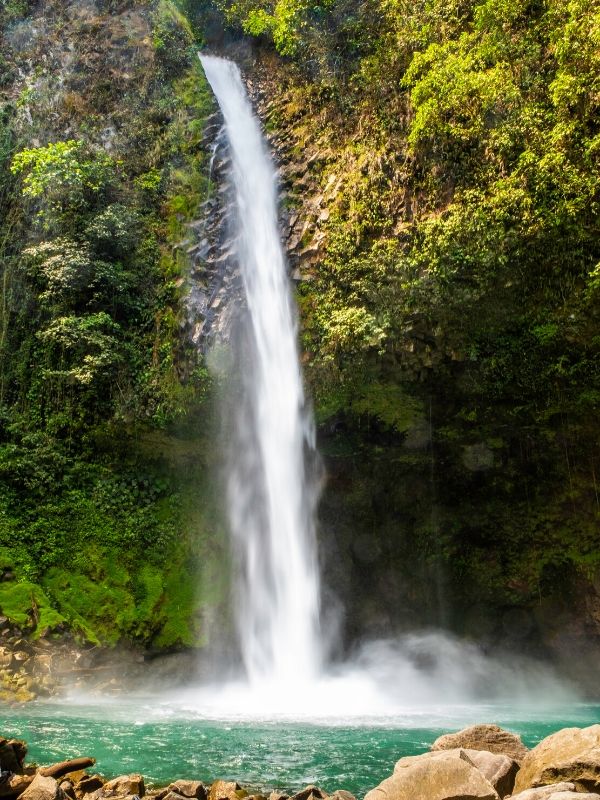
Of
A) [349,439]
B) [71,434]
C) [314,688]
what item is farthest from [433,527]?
[71,434]

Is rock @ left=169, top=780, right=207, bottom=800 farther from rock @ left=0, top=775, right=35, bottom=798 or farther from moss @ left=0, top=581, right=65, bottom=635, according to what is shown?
moss @ left=0, top=581, right=65, bottom=635

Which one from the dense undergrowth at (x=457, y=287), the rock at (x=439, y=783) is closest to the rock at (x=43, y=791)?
the rock at (x=439, y=783)

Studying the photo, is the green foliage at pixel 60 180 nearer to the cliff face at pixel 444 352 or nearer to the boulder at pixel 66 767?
the cliff face at pixel 444 352

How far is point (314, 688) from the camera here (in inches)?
458

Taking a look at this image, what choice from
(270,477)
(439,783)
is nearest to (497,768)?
(439,783)

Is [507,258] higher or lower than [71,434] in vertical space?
higher

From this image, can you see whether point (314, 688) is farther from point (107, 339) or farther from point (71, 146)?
point (71, 146)

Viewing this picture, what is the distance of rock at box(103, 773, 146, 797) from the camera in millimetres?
5293

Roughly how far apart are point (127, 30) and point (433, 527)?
15.4 m

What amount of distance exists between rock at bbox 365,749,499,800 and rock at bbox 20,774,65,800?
2.36 m

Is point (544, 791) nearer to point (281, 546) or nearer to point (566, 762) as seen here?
point (566, 762)

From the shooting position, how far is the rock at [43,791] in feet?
15.5

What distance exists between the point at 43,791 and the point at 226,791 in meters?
1.50

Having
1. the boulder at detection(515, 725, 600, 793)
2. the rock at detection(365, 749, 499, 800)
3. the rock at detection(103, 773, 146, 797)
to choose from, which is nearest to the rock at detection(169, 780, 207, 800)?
the rock at detection(103, 773, 146, 797)
